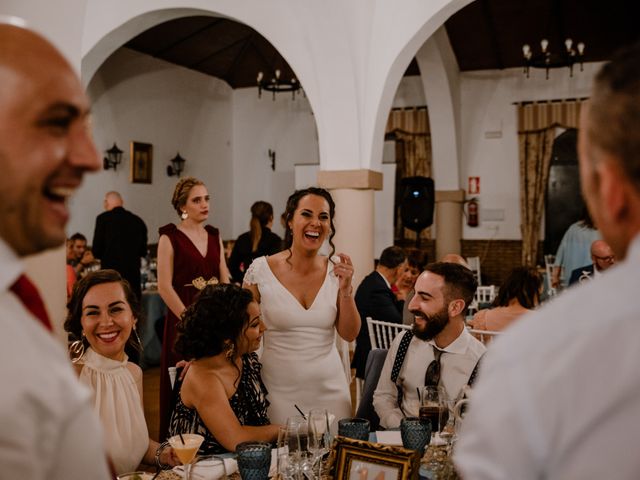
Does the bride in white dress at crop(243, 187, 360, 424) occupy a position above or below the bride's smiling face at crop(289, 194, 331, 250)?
below

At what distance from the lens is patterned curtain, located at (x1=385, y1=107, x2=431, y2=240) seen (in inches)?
451

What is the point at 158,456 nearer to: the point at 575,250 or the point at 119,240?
the point at 119,240

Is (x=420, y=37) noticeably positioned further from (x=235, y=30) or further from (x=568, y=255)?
(x=235, y=30)

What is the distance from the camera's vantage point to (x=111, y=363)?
2.45m

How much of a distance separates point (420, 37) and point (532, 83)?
18.3ft

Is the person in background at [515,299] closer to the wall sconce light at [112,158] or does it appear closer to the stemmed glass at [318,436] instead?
the stemmed glass at [318,436]

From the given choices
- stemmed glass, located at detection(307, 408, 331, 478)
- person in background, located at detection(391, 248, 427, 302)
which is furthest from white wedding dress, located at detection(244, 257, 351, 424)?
person in background, located at detection(391, 248, 427, 302)

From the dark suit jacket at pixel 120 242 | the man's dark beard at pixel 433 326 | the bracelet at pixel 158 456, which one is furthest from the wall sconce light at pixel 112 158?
the bracelet at pixel 158 456

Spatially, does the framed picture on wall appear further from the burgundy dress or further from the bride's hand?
the bride's hand

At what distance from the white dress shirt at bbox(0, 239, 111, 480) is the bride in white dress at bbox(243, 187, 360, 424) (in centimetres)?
230

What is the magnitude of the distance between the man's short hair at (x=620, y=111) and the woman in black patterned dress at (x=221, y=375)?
6.18 feet

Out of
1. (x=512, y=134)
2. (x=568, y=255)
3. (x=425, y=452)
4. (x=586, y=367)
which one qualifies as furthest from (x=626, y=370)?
(x=512, y=134)

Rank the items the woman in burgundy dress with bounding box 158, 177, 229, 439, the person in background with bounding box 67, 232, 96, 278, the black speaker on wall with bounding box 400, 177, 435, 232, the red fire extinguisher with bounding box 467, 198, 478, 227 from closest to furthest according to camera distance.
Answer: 1. the woman in burgundy dress with bounding box 158, 177, 229, 439
2. the person in background with bounding box 67, 232, 96, 278
3. the black speaker on wall with bounding box 400, 177, 435, 232
4. the red fire extinguisher with bounding box 467, 198, 478, 227

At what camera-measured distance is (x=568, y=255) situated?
259 inches
